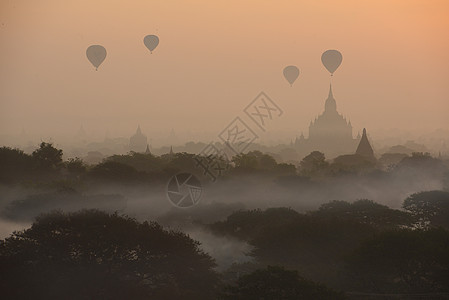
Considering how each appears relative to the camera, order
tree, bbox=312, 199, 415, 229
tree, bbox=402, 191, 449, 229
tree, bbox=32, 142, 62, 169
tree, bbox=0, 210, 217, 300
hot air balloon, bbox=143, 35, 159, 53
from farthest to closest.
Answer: hot air balloon, bbox=143, 35, 159, 53 → tree, bbox=32, 142, 62, 169 → tree, bbox=402, 191, 449, 229 → tree, bbox=312, 199, 415, 229 → tree, bbox=0, 210, 217, 300

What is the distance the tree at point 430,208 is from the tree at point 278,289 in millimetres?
38613

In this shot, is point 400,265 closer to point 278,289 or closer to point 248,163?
point 278,289

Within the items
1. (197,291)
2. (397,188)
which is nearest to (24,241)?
(197,291)

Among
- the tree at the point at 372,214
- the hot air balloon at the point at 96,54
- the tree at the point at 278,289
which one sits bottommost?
the tree at the point at 278,289

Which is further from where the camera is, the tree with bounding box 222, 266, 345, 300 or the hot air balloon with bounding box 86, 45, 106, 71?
the hot air balloon with bounding box 86, 45, 106, 71

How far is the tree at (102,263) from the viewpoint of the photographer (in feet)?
129

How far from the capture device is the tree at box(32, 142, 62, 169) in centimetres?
10412

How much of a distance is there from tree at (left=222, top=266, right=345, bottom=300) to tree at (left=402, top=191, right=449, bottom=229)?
38613 millimetres

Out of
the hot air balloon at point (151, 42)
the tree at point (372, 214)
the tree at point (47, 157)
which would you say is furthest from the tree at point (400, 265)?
the hot air balloon at point (151, 42)

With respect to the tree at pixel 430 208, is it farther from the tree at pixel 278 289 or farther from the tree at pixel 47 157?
the tree at pixel 47 157

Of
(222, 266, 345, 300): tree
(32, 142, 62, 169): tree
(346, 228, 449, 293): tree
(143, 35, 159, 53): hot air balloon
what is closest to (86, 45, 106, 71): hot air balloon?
(143, 35, 159, 53): hot air balloon

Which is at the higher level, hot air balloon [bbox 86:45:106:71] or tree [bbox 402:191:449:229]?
hot air balloon [bbox 86:45:106:71]

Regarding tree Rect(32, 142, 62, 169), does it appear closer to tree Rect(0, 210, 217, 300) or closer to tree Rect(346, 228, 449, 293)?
tree Rect(0, 210, 217, 300)

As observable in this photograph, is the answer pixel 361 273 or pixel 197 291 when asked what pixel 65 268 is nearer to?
pixel 197 291
